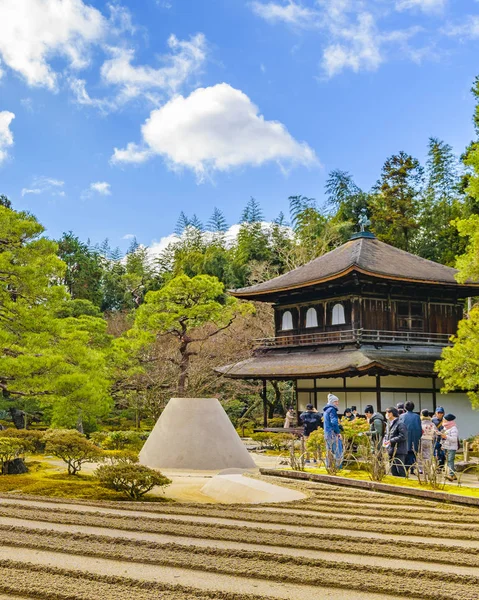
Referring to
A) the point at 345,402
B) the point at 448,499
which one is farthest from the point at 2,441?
the point at 345,402

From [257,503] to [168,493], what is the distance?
1.84 meters

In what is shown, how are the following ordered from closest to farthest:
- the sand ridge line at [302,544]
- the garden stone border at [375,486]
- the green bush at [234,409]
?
the sand ridge line at [302,544]
the garden stone border at [375,486]
the green bush at [234,409]

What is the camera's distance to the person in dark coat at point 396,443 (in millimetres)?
11531

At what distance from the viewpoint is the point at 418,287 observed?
80.4ft

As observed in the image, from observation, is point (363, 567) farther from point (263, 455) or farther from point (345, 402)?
point (345, 402)

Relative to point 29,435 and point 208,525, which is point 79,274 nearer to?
point 29,435

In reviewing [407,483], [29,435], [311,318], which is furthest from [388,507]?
[311,318]

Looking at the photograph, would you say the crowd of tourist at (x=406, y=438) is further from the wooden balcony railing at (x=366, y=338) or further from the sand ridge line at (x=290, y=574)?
the wooden balcony railing at (x=366, y=338)

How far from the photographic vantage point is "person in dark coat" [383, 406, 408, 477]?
1153cm

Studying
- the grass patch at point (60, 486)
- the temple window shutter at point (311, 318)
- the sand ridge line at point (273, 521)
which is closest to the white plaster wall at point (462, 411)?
the temple window shutter at point (311, 318)

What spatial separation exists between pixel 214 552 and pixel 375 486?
498 cm

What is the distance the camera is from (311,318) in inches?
1003

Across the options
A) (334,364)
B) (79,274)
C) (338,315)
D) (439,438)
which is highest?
(79,274)

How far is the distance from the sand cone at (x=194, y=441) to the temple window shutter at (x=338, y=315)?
10.5 metres
